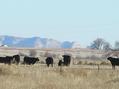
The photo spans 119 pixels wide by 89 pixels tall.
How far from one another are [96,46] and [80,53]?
6019 cm

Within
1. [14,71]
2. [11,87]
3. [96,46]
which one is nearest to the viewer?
[11,87]

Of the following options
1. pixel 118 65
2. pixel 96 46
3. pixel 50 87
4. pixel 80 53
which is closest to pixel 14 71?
pixel 50 87

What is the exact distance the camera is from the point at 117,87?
23500 mm

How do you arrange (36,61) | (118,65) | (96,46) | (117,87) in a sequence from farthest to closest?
(96,46)
(36,61)
(118,65)
(117,87)

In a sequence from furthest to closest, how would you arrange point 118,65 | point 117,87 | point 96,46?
point 96,46 → point 118,65 → point 117,87

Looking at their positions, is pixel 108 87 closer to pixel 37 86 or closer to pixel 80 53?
pixel 37 86

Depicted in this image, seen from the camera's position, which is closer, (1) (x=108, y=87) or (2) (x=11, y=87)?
(2) (x=11, y=87)

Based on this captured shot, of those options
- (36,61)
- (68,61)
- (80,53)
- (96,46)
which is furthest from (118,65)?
(96,46)

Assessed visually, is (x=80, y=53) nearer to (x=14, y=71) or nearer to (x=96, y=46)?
(x=96, y=46)

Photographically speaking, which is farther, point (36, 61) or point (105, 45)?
point (105, 45)

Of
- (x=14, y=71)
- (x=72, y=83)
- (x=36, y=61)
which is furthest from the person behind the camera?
(x=36, y=61)

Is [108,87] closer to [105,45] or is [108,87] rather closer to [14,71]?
[14,71]

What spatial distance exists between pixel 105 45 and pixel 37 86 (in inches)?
6704

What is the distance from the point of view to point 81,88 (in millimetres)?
22938
